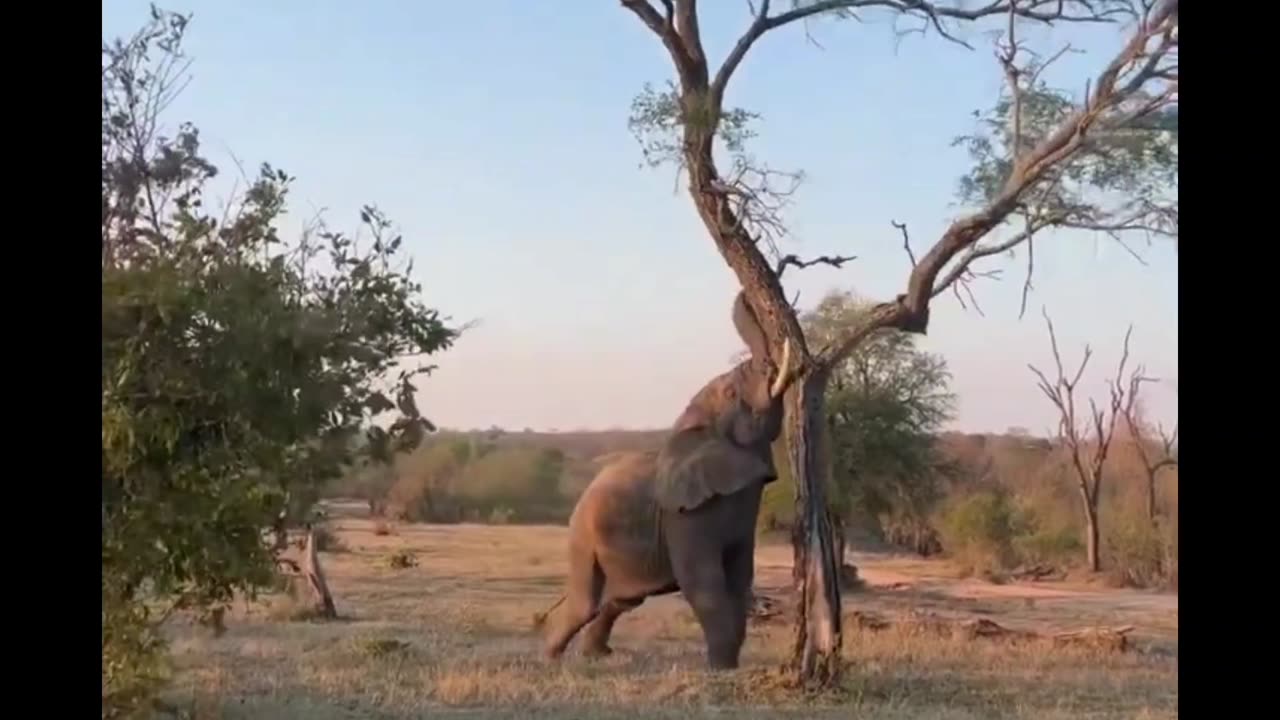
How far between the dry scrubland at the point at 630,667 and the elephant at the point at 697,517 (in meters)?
0.49

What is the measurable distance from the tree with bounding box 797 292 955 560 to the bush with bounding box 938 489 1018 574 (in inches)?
197

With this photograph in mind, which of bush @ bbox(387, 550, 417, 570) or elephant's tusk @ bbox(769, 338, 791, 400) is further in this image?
bush @ bbox(387, 550, 417, 570)

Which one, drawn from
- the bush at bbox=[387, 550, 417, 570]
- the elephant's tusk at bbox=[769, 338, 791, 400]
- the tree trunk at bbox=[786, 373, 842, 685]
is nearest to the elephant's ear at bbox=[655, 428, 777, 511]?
the elephant's tusk at bbox=[769, 338, 791, 400]

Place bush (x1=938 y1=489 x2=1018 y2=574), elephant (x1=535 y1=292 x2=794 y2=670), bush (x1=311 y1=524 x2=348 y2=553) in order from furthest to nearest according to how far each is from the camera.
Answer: bush (x1=938 y1=489 x2=1018 y2=574) → bush (x1=311 y1=524 x2=348 y2=553) → elephant (x1=535 y1=292 x2=794 y2=670)

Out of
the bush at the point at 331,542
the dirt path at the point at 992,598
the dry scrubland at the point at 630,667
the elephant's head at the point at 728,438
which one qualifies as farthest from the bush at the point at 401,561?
the elephant's head at the point at 728,438

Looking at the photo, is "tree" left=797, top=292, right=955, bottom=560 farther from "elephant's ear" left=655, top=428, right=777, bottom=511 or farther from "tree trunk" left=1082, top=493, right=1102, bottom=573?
"elephant's ear" left=655, top=428, right=777, bottom=511

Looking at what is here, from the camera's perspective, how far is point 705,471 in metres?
12.4

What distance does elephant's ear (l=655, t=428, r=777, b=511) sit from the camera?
1229cm

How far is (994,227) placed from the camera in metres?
10.7

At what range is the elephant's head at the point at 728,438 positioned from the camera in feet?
40.2
